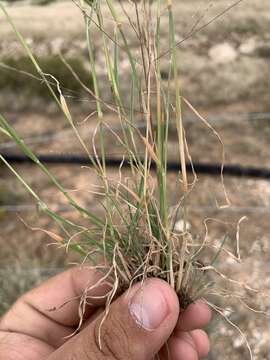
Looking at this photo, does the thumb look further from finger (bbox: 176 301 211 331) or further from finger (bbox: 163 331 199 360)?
finger (bbox: 163 331 199 360)

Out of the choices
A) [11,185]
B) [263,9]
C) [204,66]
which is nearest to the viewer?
[11,185]

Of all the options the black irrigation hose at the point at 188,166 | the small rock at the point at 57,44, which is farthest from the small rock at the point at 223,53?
the black irrigation hose at the point at 188,166

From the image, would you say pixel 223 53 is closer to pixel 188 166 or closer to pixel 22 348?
pixel 188 166

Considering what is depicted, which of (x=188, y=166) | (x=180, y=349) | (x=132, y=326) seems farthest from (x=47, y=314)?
(x=188, y=166)

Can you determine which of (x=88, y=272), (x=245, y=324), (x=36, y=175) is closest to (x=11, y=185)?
(x=36, y=175)

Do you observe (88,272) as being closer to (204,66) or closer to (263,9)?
(204,66)

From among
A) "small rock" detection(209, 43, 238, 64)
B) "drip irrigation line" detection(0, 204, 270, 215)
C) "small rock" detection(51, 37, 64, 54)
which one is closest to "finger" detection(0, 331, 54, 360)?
"drip irrigation line" detection(0, 204, 270, 215)
